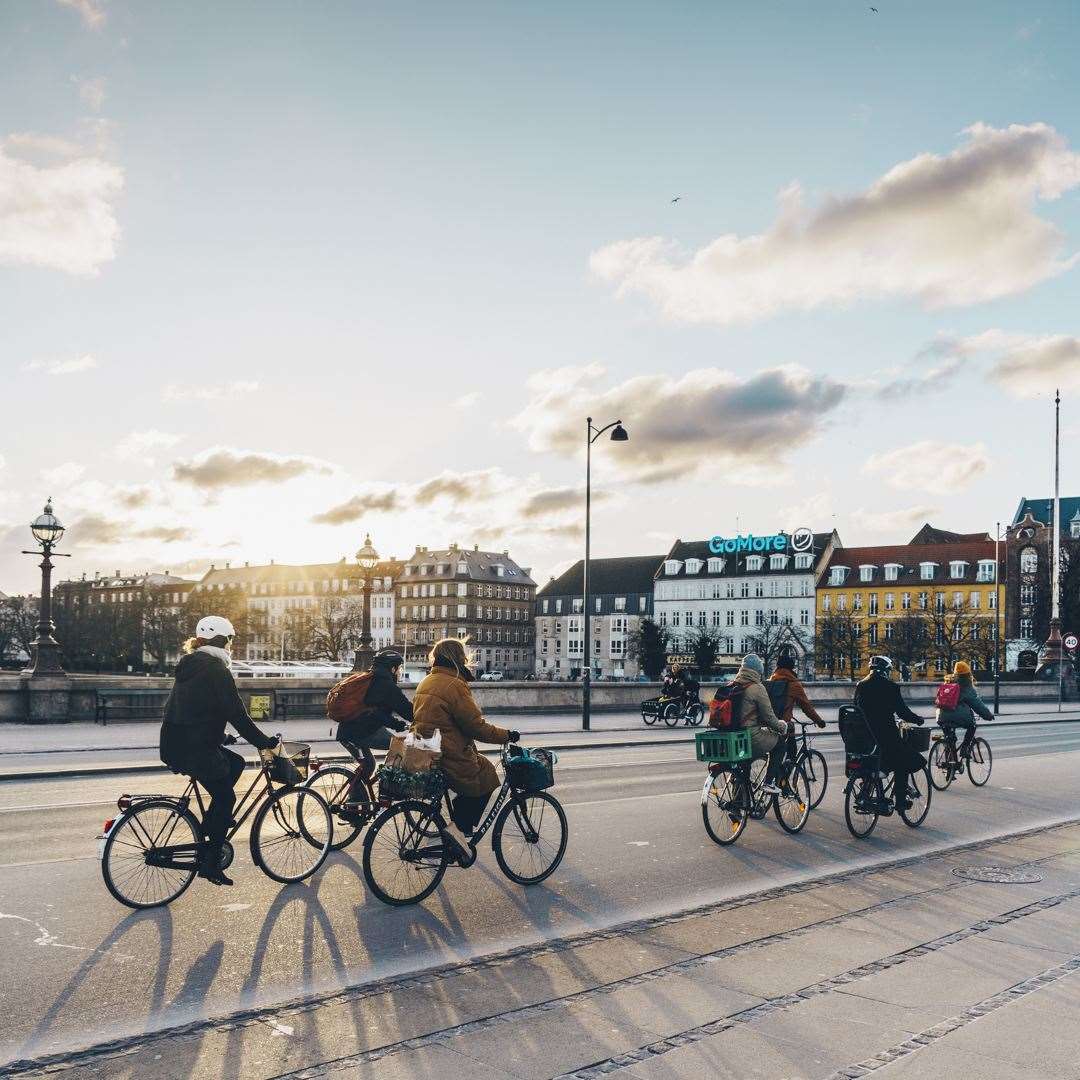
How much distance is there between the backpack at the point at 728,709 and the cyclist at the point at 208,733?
14.9 feet

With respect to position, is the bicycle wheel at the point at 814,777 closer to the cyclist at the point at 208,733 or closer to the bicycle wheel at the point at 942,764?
the bicycle wheel at the point at 942,764

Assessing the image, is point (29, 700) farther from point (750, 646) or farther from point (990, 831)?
point (750, 646)

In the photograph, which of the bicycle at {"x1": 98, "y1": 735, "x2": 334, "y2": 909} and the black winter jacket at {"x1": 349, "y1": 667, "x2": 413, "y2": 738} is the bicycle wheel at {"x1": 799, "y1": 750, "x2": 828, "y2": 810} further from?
the bicycle at {"x1": 98, "y1": 735, "x2": 334, "y2": 909}

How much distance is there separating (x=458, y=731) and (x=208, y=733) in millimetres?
1668

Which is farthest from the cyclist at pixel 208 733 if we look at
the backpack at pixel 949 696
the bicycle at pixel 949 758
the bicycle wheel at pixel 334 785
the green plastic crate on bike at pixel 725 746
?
the backpack at pixel 949 696

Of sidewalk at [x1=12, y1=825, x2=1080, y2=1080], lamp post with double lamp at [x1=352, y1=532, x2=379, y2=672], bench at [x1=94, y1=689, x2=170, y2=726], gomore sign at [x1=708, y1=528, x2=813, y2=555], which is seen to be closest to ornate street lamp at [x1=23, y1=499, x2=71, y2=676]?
bench at [x1=94, y1=689, x2=170, y2=726]

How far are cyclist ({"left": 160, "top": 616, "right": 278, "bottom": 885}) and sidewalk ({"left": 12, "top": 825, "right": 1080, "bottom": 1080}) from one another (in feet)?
7.02

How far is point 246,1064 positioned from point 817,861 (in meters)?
6.19

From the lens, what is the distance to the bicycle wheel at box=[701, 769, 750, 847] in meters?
10.5

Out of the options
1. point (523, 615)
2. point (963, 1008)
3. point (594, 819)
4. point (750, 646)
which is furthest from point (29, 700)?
point (523, 615)

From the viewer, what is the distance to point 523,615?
154 m

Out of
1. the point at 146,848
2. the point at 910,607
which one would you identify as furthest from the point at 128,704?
the point at 910,607

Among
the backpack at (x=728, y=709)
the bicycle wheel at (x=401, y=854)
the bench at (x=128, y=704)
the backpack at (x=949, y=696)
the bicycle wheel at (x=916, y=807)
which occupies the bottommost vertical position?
the bench at (x=128, y=704)

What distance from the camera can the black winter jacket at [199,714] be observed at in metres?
7.48
